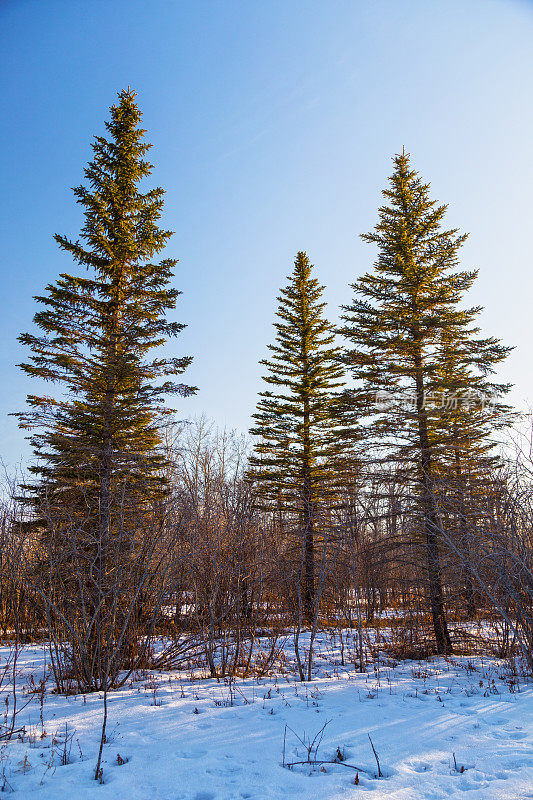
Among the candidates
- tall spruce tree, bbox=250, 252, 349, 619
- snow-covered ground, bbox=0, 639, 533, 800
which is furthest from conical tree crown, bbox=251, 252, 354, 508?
snow-covered ground, bbox=0, 639, 533, 800

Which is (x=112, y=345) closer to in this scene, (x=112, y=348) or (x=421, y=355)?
(x=112, y=348)

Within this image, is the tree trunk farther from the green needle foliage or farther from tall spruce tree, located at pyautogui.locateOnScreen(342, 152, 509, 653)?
the green needle foliage

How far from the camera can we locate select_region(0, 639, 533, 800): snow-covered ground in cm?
369

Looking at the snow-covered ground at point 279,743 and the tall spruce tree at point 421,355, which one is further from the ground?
the tall spruce tree at point 421,355

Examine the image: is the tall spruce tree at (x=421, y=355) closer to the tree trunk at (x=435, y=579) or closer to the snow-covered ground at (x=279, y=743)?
the tree trunk at (x=435, y=579)

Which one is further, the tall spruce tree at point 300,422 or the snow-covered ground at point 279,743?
the tall spruce tree at point 300,422

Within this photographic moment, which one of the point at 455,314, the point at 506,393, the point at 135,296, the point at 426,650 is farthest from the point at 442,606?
the point at 135,296

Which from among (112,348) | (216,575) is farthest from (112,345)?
(216,575)

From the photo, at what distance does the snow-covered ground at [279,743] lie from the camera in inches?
145

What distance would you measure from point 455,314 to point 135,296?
10313 millimetres

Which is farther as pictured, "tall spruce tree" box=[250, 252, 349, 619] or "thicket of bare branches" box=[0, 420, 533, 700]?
"tall spruce tree" box=[250, 252, 349, 619]

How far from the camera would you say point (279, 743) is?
187 inches

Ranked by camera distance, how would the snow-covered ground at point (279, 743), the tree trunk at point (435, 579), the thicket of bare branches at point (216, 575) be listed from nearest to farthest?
the snow-covered ground at point (279, 743) → the thicket of bare branches at point (216, 575) → the tree trunk at point (435, 579)

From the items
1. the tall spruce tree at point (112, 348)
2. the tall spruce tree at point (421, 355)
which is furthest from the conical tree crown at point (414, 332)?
the tall spruce tree at point (112, 348)
